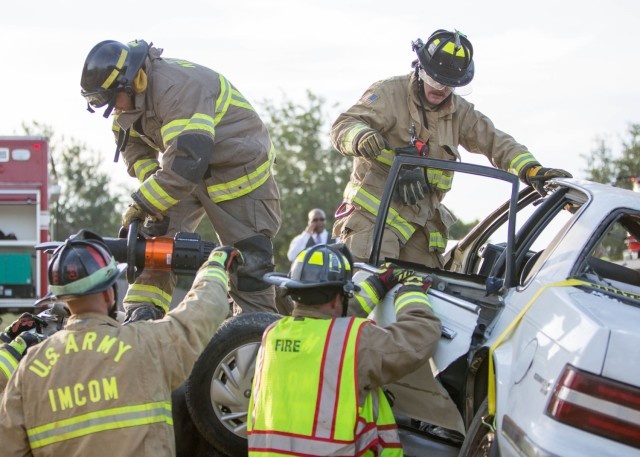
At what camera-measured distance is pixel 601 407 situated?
3.36 meters

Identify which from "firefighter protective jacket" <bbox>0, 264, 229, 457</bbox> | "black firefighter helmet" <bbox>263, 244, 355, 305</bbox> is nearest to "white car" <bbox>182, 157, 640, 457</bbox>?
"black firefighter helmet" <bbox>263, 244, 355, 305</bbox>

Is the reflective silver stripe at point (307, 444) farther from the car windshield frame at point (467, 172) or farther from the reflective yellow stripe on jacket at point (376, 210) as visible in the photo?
the reflective yellow stripe on jacket at point (376, 210)

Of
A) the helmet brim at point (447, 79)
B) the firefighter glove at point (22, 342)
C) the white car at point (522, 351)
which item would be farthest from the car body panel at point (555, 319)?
the firefighter glove at point (22, 342)

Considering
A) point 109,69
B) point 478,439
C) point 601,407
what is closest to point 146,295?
point 109,69

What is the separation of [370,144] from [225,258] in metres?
1.78

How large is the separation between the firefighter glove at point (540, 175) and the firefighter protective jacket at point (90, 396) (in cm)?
263

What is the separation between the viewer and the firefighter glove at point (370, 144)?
5.89 m

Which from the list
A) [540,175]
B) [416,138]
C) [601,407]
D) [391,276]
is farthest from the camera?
[416,138]

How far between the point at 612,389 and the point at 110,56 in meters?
3.47

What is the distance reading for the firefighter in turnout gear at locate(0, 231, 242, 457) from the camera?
3.56m

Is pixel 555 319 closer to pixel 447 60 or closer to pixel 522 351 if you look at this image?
pixel 522 351

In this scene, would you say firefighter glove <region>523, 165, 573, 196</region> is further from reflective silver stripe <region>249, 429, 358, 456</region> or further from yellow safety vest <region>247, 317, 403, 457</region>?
reflective silver stripe <region>249, 429, 358, 456</region>

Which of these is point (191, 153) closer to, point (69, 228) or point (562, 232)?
point (562, 232)

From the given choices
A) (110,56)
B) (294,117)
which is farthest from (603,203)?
(294,117)
